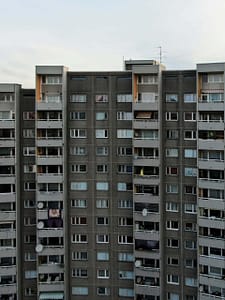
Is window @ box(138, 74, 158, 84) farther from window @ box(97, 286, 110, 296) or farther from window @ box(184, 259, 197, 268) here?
window @ box(97, 286, 110, 296)

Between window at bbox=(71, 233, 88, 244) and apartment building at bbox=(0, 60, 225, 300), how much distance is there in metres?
0.10

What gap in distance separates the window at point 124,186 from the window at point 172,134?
6064 mm

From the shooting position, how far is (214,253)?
40812 millimetres

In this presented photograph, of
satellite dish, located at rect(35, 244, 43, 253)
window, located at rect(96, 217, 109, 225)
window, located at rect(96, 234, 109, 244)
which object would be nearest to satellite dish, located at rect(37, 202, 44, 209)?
satellite dish, located at rect(35, 244, 43, 253)

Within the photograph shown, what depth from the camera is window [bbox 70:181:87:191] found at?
43844mm

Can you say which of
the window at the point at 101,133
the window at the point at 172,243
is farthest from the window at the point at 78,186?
the window at the point at 172,243

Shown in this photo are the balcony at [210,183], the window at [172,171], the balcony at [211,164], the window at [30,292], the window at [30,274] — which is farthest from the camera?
the window at [30,292]

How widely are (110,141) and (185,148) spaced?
7.31 meters

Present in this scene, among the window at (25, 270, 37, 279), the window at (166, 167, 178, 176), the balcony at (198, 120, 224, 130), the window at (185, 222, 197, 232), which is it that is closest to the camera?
the balcony at (198, 120, 224, 130)

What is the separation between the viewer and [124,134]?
43156mm

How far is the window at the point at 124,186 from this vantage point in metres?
43.3

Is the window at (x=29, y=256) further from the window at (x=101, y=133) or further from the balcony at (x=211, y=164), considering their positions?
the balcony at (x=211, y=164)

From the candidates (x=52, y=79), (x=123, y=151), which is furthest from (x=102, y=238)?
(x=52, y=79)

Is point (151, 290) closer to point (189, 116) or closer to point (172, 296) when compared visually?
point (172, 296)
